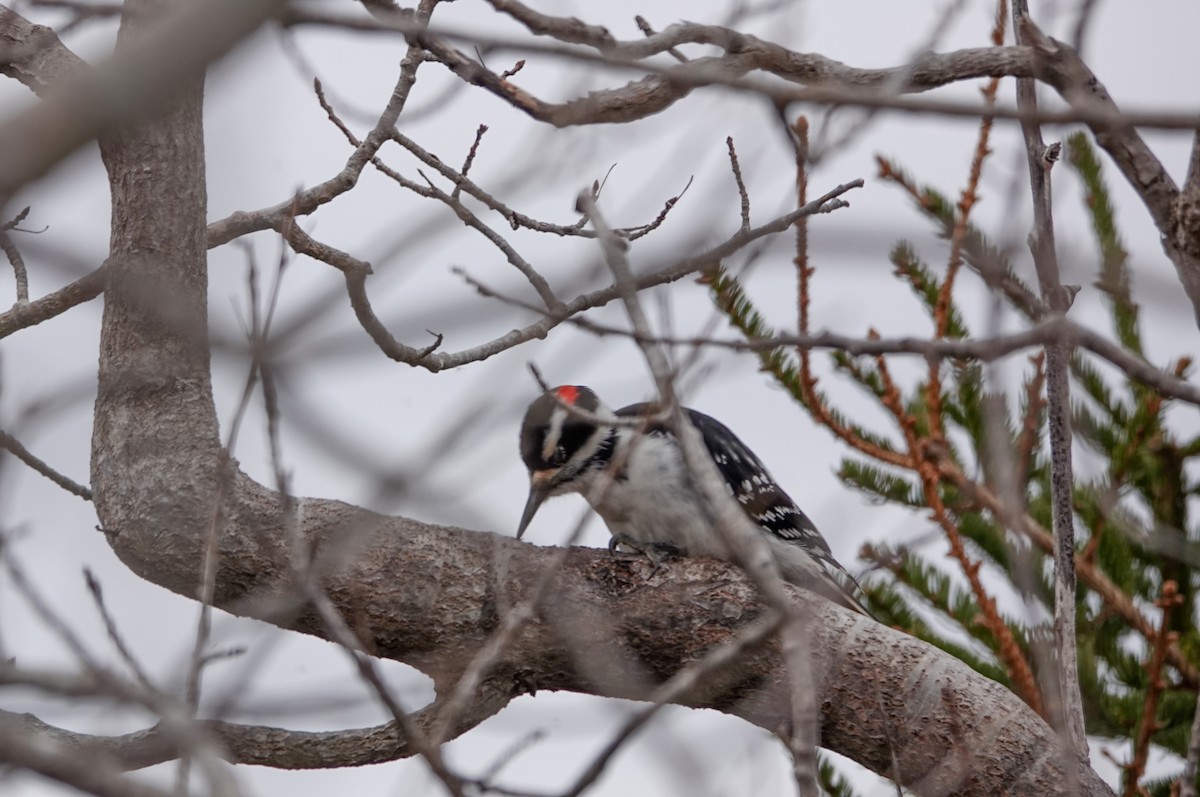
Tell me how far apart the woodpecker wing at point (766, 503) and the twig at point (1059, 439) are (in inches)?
66.4

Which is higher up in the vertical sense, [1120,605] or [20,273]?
[20,273]

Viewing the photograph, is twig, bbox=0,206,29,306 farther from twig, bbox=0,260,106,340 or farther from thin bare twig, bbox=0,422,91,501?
thin bare twig, bbox=0,422,91,501

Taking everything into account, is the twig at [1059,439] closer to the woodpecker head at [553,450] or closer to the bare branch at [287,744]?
the bare branch at [287,744]

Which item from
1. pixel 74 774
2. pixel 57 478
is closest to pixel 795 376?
pixel 57 478

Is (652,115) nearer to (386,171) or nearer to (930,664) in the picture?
(386,171)

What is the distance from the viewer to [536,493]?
5.50m

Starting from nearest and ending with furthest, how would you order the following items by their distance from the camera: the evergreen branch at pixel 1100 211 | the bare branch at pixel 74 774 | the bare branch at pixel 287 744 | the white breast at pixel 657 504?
the bare branch at pixel 74 774
the bare branch at pixel 287 744
the white breast at pixel 657 504
the evergreen branch at pixel 1100 211

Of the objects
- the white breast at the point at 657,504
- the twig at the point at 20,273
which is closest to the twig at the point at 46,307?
the twig at the point at 20,273

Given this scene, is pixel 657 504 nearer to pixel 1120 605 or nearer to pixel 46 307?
pixel 1120 605

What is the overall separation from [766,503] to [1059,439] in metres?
2.30

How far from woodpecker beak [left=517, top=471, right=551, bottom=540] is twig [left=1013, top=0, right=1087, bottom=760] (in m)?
2.35

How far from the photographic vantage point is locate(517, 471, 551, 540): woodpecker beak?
547 cm

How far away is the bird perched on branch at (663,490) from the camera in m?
5.10

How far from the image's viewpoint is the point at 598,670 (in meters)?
4.02
